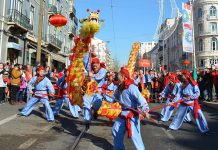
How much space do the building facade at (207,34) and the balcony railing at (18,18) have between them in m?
40.1

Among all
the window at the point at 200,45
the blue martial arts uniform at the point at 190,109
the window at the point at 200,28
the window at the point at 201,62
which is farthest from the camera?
the window at the point at 200,28

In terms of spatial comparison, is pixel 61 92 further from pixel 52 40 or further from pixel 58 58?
pixel 58 58

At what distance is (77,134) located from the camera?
795 cm

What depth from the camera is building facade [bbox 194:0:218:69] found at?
191 ft

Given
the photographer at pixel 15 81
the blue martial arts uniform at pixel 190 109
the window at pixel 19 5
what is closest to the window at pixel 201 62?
the window at pixel 19 5

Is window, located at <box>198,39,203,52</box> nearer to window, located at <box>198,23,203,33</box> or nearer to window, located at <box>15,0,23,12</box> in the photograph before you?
window, located at <box>198,23,203,33</box>

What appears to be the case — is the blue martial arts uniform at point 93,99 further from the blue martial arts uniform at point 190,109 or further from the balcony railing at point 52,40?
the balcony railing at point 52,40

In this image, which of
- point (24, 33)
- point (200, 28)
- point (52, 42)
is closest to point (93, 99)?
point (24, 33)

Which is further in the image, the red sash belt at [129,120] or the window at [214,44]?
the window at [214,44]

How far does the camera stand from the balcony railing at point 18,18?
2301cm

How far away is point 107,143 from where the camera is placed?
6.99 meters

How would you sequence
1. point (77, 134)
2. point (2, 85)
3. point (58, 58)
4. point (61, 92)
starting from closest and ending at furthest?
point (77, 134)
point (61, 92)
point (2, 85)
point (58, 58)

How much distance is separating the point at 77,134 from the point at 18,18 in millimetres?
18166

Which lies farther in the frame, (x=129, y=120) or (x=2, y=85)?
(x=2, y=85)
